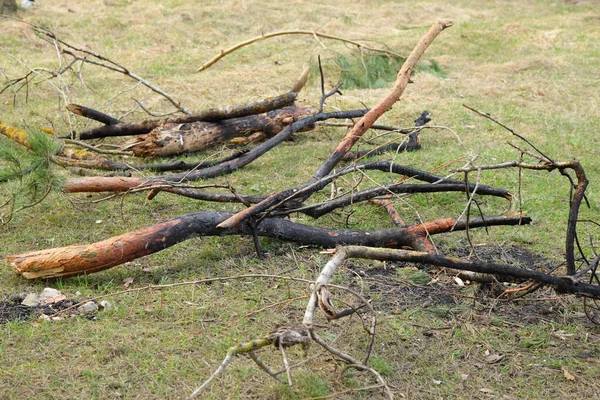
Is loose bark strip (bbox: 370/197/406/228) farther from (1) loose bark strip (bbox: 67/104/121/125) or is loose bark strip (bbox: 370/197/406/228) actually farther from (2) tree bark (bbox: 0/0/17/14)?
(2) tree bark (bbox: 0/0/17/14)

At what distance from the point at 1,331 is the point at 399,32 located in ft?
32.4

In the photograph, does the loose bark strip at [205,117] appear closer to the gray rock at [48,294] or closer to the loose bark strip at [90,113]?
the loose bark strip at [90,113]

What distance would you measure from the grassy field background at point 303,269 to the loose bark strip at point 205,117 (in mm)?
340

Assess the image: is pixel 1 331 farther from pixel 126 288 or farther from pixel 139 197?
pixel 139 197

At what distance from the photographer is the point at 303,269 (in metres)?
4.26

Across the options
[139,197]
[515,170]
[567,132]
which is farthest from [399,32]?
[139,197]

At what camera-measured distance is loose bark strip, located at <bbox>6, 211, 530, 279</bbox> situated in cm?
402

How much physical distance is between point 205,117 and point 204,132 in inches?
5.3

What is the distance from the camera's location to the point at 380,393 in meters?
3.11

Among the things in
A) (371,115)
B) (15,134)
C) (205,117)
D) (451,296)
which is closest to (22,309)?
(451,296)

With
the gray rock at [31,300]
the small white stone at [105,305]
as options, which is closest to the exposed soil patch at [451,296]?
the small white stone at [105,305]

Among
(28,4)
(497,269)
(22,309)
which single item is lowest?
(28,4)

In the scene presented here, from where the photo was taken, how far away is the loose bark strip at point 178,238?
158 inches

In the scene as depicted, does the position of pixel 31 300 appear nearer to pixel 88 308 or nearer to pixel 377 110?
pixel 88 308
